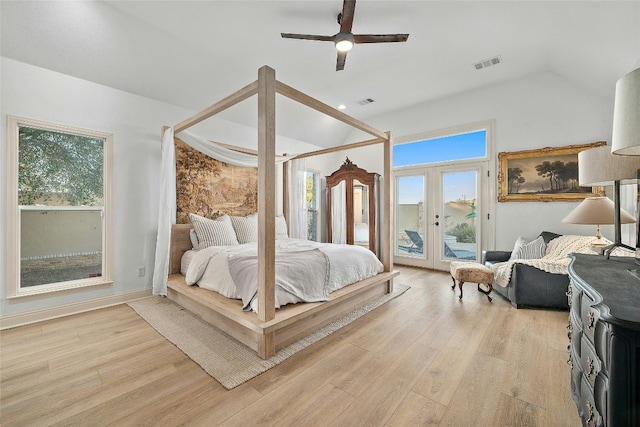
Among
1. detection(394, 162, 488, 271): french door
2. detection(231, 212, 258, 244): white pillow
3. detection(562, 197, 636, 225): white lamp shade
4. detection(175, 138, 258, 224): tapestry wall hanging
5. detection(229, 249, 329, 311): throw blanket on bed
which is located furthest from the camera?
detection(394, 162, 488, 271): french door

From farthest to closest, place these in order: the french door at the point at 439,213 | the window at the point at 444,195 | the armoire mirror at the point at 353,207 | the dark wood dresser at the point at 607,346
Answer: the armoire mirror at the point at 353,207 < the french door at the point at 439,213 < the window at the point at 444,195 < the dark wood dresser at the point at 607,346

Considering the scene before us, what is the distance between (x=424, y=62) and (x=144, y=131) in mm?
3927

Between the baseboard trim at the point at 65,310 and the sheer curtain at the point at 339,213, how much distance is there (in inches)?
132

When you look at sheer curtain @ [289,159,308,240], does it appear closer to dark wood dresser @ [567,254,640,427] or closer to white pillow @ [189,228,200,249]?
white pillow @ [189,228,200,249]

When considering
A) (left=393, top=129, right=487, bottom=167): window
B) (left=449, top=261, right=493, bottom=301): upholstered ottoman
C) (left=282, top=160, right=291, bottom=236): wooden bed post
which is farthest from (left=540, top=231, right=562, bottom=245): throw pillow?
(left=282, top=160, right=291, bottom=236): wooden bed post

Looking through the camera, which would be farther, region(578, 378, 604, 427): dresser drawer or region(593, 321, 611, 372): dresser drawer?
region(578, 378, 604, 427): dresser drawer

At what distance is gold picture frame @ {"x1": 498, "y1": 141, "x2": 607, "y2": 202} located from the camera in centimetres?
403

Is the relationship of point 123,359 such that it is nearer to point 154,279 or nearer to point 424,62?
point 154,279

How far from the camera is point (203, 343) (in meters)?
2.37

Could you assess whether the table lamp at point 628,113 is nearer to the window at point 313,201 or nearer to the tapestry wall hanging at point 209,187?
the tapestry wall hanging at point 209,187

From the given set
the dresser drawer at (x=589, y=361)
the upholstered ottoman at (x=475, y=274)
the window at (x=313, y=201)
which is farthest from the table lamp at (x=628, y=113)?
the window at (x=313, y=201)

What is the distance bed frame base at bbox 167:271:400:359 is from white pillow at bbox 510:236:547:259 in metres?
2.27

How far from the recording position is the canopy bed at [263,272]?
215 centimetres

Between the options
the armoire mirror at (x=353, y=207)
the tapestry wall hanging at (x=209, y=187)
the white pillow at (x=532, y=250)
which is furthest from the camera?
the armoire mirror at (x=353, y=207)
